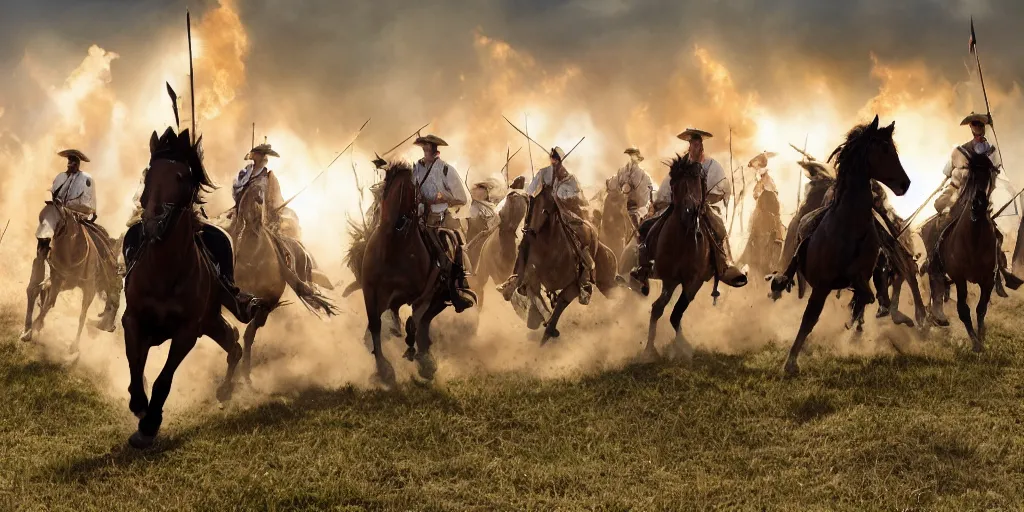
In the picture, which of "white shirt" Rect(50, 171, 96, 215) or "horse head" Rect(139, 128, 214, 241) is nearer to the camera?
"horse head" Rect(139, 128, 214, 241)

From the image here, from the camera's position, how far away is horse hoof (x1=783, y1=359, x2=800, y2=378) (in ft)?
42.0

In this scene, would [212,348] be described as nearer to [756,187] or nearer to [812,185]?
[812,185]

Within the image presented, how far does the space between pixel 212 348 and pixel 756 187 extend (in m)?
11.8

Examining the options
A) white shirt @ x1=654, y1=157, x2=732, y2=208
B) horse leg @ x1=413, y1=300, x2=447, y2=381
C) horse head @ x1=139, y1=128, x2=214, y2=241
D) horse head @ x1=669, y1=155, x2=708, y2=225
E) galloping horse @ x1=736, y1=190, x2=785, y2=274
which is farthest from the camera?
galloping horse @ x1=736, y1=190, x2=785, y2=274

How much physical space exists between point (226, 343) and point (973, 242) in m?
11.0

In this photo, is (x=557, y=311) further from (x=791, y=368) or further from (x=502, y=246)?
(x=791, y=368)

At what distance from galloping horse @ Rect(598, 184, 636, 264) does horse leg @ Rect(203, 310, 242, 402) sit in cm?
1058

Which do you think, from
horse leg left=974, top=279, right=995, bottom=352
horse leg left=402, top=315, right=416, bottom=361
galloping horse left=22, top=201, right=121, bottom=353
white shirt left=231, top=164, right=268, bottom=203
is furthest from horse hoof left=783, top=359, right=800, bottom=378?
galloping horse left=22, top=201, right=121, bottom=353

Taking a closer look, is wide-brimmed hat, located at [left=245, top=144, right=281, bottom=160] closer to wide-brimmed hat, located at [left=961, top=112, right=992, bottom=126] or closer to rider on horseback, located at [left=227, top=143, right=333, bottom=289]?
rider on horseback, located at [left=227, top=143, right=333, bottom=289]

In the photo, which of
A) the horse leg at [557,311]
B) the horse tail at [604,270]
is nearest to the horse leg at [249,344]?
the horse leg at [557,311]

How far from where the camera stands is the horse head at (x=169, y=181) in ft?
30.3

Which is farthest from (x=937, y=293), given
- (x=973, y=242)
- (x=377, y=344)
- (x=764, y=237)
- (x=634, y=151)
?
(x=377, y=344)

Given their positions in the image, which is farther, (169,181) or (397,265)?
(397,265)

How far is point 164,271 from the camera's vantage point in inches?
391
